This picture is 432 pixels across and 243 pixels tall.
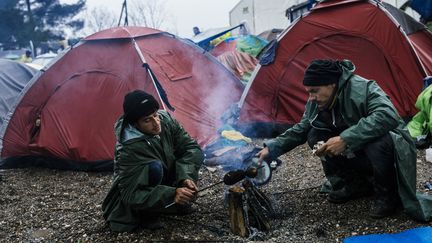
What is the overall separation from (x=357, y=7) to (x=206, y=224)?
405 centimetres

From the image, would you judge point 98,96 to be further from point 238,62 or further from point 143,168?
point 238,62

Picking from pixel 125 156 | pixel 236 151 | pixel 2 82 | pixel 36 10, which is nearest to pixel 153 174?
pixel 125 156

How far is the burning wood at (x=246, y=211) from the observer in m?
3.23

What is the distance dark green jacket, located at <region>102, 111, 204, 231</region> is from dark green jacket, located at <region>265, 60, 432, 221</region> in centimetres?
127

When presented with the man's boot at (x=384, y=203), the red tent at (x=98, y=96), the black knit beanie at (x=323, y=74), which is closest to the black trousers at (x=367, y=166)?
the man's boot at (x=384, y=203)

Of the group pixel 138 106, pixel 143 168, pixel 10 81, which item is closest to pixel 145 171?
pixel 143 168

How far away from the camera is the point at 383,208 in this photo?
3.21m

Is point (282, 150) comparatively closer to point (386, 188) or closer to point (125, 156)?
point (386, 188)

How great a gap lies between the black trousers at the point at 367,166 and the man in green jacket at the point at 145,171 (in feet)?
3.71

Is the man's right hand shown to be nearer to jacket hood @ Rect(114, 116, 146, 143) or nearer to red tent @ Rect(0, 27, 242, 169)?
jacket hood @ Rect(114, 116, 146, 143)

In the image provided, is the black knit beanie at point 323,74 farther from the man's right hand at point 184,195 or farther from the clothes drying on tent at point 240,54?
the clothes drying on tent at point 240,54

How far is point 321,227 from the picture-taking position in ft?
10.6

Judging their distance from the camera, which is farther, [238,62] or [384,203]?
[238,62]

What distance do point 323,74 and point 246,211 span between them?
1185 millimetres
